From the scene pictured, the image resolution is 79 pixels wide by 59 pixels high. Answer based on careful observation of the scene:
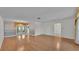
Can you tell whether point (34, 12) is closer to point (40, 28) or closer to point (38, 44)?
point (40, 28)

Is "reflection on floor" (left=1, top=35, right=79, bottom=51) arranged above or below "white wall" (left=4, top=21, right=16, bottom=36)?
below

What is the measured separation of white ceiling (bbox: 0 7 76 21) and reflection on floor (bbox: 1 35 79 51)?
1.24 feet

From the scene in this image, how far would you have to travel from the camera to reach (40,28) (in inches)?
76.5

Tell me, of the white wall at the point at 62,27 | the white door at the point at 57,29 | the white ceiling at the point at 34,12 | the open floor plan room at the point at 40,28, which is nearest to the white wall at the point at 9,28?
the open floor plan room at the point at 40,28

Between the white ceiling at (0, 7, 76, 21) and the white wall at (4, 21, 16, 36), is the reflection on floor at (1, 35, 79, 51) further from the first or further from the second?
the white ceiling at (0, 7, 76, 21)

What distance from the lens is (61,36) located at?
189 cm

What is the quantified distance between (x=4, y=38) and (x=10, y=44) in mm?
144

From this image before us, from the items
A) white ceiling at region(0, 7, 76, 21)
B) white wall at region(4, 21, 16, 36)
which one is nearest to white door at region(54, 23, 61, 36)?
white ceiling at region(0, 7, 76, 21)

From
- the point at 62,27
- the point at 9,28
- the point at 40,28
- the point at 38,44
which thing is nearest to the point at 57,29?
the point at 62,27

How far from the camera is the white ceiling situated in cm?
184

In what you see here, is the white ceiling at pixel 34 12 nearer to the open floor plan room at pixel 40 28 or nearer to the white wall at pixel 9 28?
the open floor plan room at pixel 40 28

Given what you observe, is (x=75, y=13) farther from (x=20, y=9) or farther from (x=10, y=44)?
(x=10, y=44)

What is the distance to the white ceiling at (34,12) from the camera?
1.84 metres
